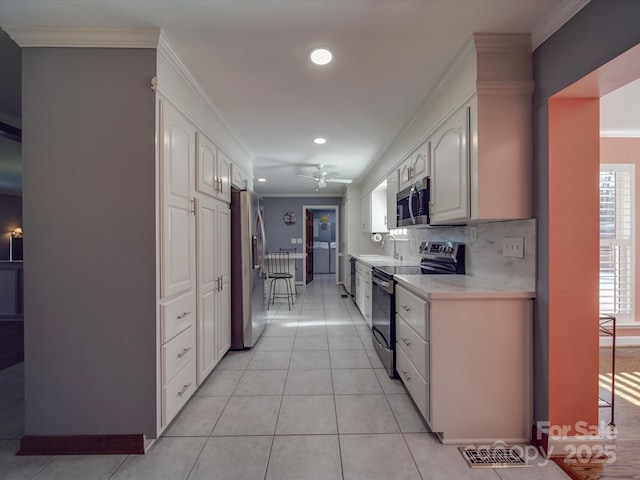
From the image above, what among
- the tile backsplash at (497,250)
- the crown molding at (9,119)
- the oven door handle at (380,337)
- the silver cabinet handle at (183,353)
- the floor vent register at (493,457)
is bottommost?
the floor vent register at (493,457)

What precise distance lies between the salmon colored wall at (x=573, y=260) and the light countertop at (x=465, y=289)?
0.19 m

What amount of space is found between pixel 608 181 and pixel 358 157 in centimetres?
289

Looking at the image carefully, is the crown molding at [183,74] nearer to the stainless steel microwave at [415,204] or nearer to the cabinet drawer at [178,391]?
the cabinet drawer at [178,391]

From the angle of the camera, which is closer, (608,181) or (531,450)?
(531,450)

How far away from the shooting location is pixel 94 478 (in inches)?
56.9

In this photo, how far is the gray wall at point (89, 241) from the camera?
160 centimetres

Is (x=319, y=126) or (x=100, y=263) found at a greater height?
(x=319, y=126)

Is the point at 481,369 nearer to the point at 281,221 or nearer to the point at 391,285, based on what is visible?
Result: the point at 391,285

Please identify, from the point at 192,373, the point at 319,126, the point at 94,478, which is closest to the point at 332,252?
the point at 319,126

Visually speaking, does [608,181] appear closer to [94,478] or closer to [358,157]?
[358,157]

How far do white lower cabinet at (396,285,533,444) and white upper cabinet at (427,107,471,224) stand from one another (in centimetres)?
60

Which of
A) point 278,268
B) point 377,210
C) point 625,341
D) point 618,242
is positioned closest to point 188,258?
point 377,210

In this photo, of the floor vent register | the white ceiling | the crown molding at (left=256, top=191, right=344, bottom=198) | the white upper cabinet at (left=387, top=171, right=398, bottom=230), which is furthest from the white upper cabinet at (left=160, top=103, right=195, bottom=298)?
the crown molding at (left=256, top=191, right=344, bottom=198)

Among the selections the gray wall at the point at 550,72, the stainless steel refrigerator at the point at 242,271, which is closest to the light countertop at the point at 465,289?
the gray wall at the point at 550,72
